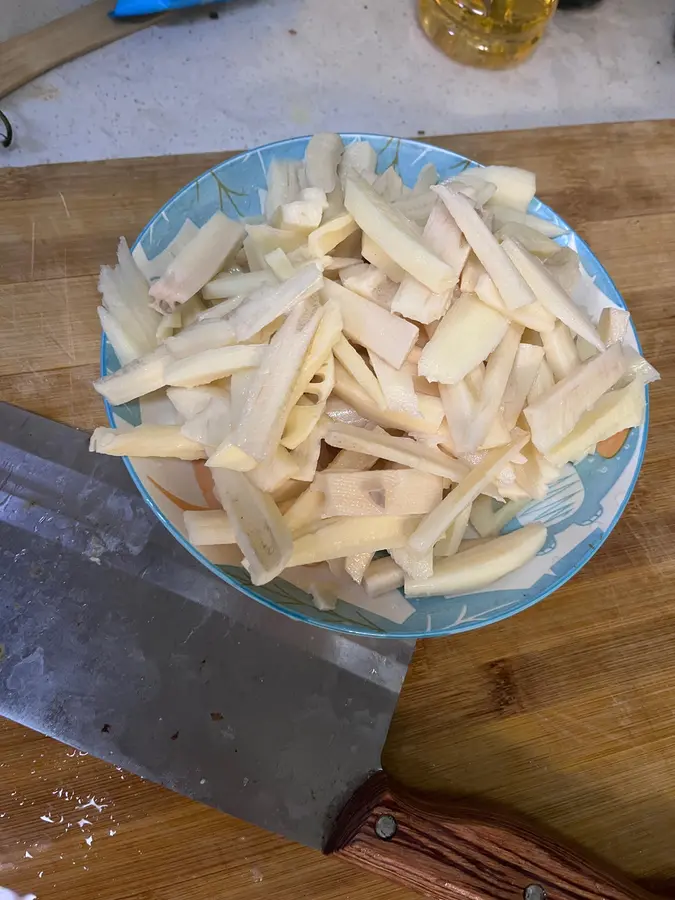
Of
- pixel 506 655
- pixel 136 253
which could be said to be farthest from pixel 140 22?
pixel 506 655

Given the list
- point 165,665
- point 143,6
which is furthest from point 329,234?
point 143,6

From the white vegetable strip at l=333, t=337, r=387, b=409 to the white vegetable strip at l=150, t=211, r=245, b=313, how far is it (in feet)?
0.68

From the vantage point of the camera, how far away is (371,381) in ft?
2.54

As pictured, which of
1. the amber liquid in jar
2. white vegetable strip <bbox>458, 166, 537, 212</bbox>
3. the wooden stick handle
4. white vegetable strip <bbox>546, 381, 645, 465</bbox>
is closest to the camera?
white vegetable strip <bbox>546, 381, 645, 465</bbox>

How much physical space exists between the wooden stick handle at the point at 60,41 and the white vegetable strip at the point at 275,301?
87 cm

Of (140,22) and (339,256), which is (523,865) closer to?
(339,256)

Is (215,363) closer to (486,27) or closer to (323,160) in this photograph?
(323,160)

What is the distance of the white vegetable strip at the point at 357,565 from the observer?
793 millimetres

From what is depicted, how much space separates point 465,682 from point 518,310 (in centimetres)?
52

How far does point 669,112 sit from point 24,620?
1.67 m

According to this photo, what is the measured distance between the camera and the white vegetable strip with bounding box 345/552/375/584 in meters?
0.79

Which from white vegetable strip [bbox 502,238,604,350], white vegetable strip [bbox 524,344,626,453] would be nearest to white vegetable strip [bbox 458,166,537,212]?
white vegetable strip [bbox 502,238,604,350]

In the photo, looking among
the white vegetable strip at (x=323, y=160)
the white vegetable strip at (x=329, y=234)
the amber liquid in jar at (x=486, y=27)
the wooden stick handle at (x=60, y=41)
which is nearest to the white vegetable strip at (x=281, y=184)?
the white vegetable strip at (x=323, y=160)

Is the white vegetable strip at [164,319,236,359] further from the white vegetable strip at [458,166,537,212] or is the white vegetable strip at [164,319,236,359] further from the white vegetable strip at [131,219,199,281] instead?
the white vegetable strip at [458,166,537,212]
